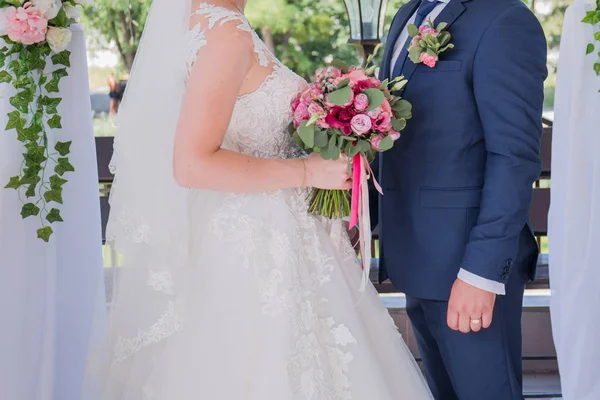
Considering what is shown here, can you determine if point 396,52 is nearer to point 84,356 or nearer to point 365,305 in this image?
point 365,305

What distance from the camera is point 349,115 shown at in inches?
73.5

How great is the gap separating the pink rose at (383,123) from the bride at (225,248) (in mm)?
157

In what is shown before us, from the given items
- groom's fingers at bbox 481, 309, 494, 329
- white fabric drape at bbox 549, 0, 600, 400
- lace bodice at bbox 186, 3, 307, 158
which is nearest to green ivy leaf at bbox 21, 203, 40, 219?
lace bodice at bbox 186, 3, 307, 158

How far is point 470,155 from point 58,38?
1276 millimetres

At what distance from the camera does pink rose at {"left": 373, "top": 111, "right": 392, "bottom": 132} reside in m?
1.86

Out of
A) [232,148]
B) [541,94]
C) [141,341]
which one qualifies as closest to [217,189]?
[232,148]

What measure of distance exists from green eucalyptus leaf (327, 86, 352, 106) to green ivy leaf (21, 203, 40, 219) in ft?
3.60

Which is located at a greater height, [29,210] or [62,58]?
[62,58]

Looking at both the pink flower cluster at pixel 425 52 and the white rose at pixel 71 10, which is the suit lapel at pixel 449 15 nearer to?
the pink flower cluster at pixel 425 52

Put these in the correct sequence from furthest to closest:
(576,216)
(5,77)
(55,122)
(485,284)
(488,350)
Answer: (576,216), (55,122), (5,77), (488,350), (485,284)

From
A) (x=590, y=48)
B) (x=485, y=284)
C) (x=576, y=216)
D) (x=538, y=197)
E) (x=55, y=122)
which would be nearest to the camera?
(x=485, y=284)

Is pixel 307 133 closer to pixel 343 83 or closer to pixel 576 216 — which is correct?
pixel 343 83

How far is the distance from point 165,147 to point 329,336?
0.63 metres

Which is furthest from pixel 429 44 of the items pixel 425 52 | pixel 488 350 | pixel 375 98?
pixel 488 350
